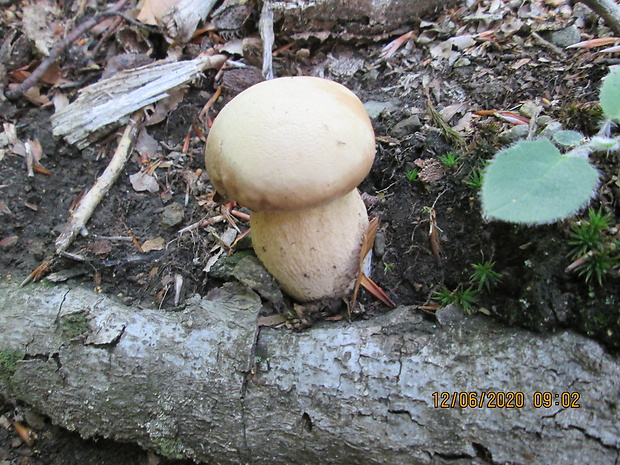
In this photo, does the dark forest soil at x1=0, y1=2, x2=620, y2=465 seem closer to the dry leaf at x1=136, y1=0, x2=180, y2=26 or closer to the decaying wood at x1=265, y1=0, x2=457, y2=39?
the decaying wood at x1=265, y1=0, x2=457, y2=39

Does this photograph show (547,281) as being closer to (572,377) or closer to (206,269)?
(572,377)

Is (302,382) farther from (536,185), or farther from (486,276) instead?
(536,185)

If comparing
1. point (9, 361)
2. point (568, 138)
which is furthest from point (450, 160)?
point (9, 361)

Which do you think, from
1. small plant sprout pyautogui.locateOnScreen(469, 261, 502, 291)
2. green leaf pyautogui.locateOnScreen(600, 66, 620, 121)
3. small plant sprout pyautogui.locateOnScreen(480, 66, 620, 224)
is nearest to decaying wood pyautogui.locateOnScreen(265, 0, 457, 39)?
green leaf pyautogui.locateOnScreen(600, 66, 620, 121)

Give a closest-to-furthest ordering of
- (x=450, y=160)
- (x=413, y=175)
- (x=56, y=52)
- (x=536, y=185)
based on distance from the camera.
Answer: (x=536, y=185), (x=450, y=160), (x=413, y=175), (x=56, y=52)

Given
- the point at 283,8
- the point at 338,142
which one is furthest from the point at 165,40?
the point at 338,142

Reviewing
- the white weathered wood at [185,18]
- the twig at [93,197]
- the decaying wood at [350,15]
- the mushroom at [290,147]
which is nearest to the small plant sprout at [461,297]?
the mushroom at [290,147]
